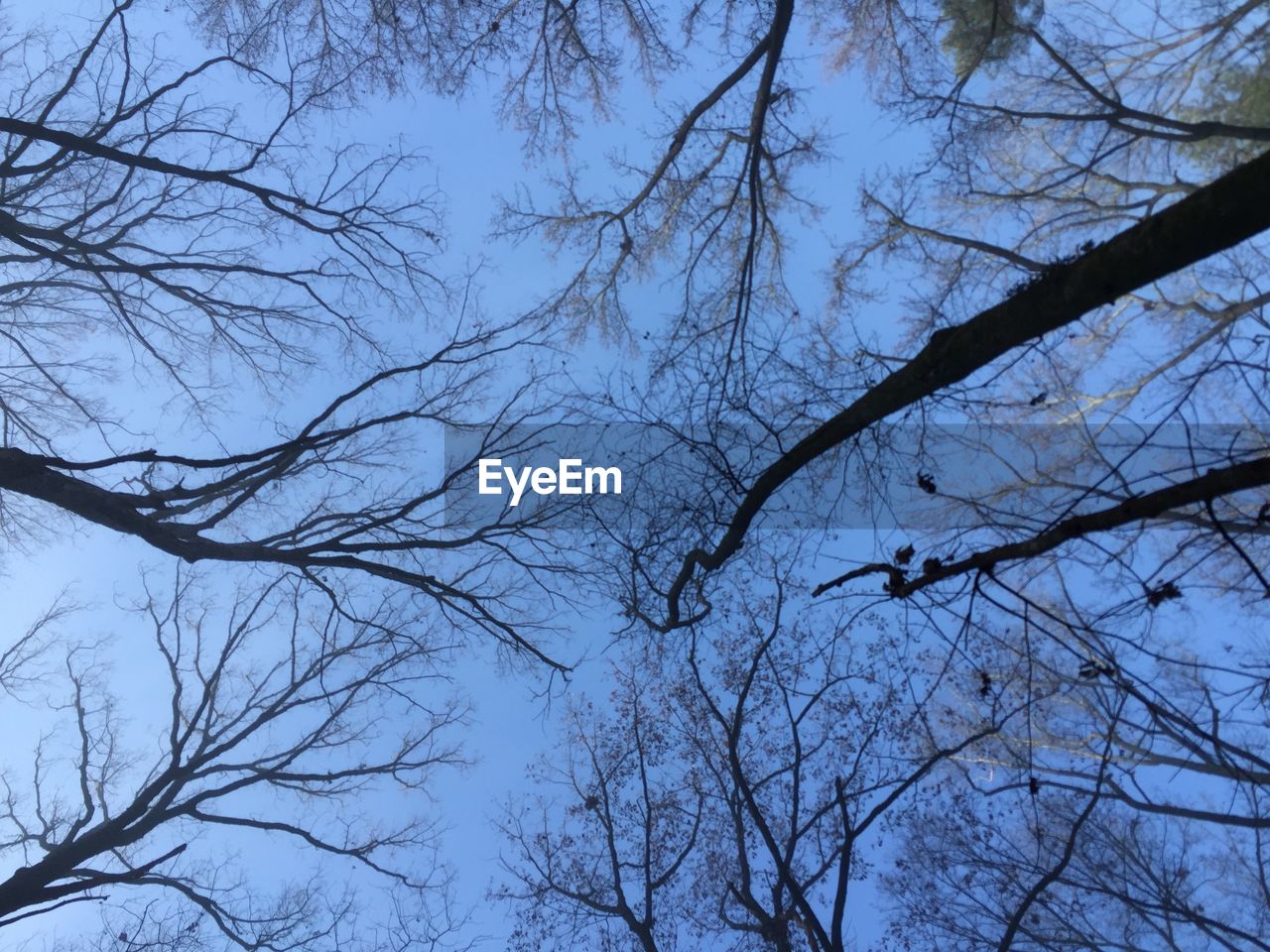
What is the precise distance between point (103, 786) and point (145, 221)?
529 centimetres

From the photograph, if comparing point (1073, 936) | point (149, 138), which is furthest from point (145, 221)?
point (1073, 936)

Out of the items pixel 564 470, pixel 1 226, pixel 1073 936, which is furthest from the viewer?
pixel 1073 936

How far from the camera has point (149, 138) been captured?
5945mm

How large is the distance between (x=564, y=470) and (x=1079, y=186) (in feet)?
19.9

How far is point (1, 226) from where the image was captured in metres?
5.07

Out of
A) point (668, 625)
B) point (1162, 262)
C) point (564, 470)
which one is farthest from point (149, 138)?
point (1162, 262)

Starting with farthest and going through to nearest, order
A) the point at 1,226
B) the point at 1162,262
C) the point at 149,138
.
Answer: the point at 149,138, the point at 1,226, the point at 1162,262

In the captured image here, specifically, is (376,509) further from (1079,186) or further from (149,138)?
(1079,186)

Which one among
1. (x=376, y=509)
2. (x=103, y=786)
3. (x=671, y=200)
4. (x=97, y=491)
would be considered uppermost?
(x=671, y=200)

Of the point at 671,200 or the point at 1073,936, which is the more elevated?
the point at 671,200

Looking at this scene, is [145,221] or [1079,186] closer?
[145,221]

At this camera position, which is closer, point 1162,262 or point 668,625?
point 1162,262

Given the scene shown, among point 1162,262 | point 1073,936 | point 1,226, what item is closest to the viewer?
point 1162,262

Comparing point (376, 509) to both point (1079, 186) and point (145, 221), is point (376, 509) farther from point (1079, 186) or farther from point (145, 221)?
point (1079, 186)
